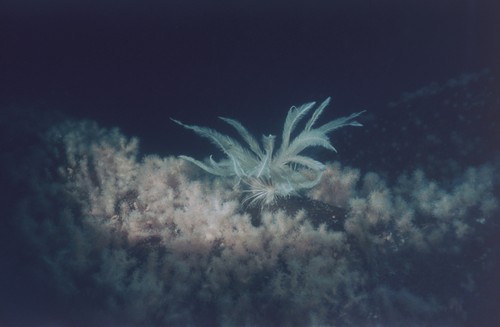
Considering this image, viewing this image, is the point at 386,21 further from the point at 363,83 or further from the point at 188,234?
the point at 188,234

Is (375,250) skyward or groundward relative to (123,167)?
groundward

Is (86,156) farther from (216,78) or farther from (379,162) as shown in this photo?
(379,162)

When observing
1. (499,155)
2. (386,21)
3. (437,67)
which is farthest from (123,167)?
(437,67)

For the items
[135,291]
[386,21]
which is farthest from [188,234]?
[386,21]

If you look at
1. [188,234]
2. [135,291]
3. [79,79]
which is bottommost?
[135,291]

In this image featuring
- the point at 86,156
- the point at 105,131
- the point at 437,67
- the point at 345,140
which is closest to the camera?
the point at 86,156

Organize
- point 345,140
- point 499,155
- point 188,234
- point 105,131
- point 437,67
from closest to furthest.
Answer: point 188,234 < point 499,155 < point 105,131 < point 345,140 < point 437,67

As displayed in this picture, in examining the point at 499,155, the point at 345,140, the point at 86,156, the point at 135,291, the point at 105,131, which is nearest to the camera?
the point at 135,291

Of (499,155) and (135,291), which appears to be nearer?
(135,291)

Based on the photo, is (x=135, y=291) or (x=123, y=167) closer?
(x=135, y=291)
